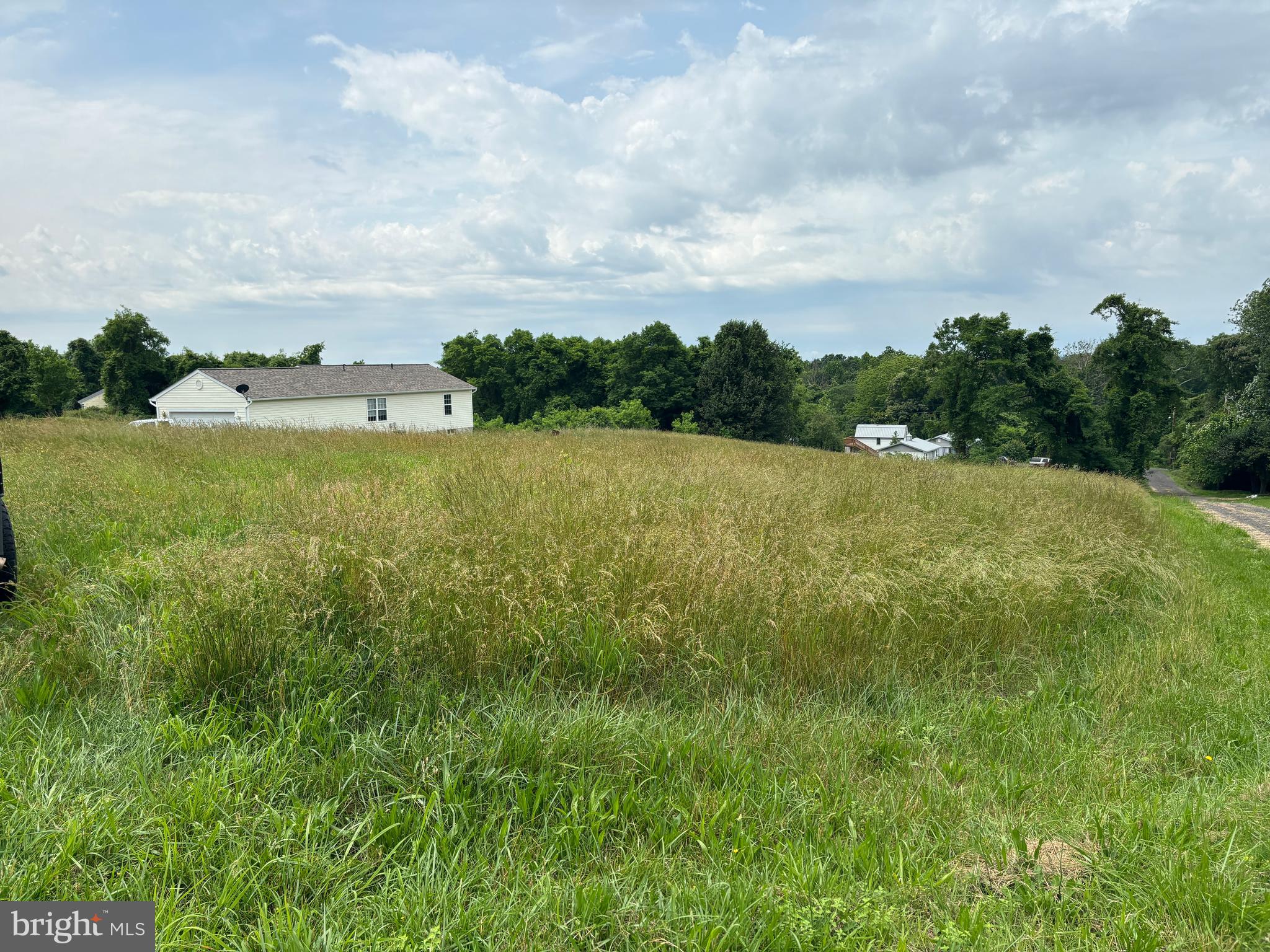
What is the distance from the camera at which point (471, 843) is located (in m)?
2.85

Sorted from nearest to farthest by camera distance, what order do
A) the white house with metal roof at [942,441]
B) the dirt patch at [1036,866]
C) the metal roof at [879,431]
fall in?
the dirt patch at [1036,866] → the white house with metal roof at [942,441] → the metal roof at [879,431]

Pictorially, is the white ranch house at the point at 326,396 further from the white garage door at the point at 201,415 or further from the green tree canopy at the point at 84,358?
the green tree canopy at the point at 84,358

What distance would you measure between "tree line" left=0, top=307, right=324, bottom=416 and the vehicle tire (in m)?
50.4

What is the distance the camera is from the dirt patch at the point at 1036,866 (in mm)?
2719

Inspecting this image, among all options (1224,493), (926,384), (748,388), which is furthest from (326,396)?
(1224,493)

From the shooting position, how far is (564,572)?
182 inches

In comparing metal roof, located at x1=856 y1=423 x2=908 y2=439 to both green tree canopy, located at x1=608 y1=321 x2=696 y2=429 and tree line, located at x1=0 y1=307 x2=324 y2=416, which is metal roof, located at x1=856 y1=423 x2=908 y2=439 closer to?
green tree canopy, located at x1=608 y1=321 x2=696 y2=429

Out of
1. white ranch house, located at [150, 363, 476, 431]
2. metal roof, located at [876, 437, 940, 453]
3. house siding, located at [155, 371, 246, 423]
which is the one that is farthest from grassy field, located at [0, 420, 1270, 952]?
metal roof, located at [876, 437, 940, 453]

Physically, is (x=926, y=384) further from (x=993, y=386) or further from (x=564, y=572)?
(x=564, y=572)

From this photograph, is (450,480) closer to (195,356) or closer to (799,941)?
(799,941)

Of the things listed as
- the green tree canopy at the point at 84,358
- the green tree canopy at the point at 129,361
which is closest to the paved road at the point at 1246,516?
the green tree canopy at the point at 129,361

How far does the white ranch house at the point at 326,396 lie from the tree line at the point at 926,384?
5.22 meters

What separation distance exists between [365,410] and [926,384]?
46.9 metres

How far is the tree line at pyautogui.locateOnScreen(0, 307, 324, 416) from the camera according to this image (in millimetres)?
45875
